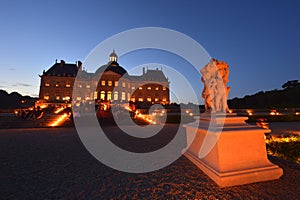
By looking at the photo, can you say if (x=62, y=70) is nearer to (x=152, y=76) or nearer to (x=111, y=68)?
(x=111, y=68)

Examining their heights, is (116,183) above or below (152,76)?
below

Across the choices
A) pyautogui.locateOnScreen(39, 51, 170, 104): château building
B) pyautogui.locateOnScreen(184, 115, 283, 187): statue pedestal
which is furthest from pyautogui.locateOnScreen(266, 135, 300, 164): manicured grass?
pyautogui.locateOnScreen(39, 51, 170, 104): château building

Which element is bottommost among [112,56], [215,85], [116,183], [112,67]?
[116,183]

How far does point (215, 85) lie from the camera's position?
12.9 ft

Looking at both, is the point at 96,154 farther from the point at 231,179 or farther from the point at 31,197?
the point at 231,179

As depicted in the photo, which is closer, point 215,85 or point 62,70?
point 215,85

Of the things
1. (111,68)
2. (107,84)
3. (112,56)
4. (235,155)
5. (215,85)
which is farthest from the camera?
(112,56)

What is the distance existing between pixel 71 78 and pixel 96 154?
48.8 meters

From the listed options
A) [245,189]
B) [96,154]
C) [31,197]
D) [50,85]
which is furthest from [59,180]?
[50,85]

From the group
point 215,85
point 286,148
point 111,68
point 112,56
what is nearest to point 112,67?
point 111,68

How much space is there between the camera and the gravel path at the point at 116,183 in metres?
2.59

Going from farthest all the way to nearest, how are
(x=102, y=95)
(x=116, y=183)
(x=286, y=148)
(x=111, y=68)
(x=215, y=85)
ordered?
(x=111, y=68) → (x=102, y=95) → (x=286, y=148) → (x=215, y=85) → (x=116, y=183)

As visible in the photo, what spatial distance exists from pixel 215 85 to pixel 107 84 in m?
48.2

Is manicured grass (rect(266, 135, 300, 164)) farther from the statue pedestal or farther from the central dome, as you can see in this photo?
the central dome
